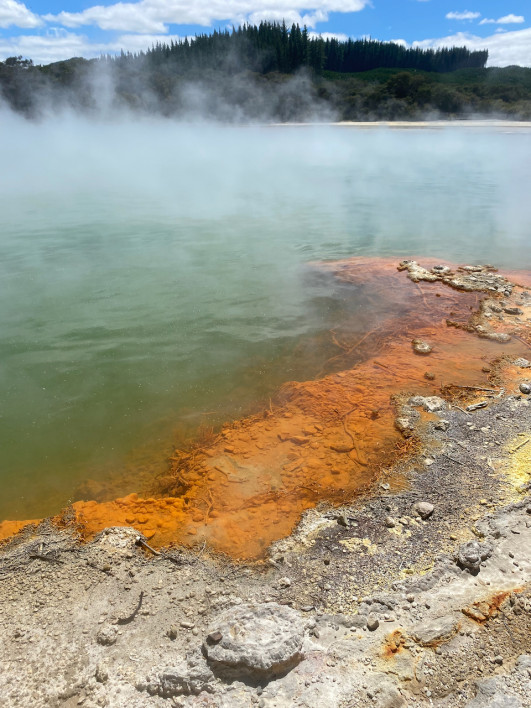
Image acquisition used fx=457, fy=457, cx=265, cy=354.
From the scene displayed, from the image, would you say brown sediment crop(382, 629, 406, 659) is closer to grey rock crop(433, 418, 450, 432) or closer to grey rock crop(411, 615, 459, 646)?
grey rock crop(411, 615, 459, 646)

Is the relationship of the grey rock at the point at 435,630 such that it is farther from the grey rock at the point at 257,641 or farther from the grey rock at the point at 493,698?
the grey rock at the point at 257,641

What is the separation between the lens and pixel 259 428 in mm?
4523

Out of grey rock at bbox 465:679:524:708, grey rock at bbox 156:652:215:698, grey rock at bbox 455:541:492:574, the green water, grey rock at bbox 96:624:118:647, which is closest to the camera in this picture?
grey rock at bbox 465:679:524:708

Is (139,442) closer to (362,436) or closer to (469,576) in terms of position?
(362,436)

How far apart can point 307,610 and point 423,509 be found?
119cm

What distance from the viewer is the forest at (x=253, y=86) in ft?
138

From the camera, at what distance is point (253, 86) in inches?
1978

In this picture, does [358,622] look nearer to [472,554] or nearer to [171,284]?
[472,554]

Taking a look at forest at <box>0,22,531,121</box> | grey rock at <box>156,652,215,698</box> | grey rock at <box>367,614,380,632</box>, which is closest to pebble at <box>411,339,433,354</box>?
grey rock at <box>367,614,380,632</box>

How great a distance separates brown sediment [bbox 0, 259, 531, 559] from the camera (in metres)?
3.40

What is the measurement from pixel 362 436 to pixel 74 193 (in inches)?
635

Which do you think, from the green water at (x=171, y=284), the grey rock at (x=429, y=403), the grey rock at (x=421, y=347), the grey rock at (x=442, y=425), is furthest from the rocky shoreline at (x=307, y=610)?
the grey rock at (x=421, y=347)

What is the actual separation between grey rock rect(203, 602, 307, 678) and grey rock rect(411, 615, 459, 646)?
23.7 inches

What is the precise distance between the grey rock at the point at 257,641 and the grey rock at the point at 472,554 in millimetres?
1078
